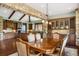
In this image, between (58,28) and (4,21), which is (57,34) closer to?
(58,28)

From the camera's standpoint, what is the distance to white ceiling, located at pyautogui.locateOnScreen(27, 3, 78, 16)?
1896 mm

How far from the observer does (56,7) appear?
1932 mm

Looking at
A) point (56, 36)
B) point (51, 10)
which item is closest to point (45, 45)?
point (56, 36)

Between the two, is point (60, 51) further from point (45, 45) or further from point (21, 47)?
point (21, 47)

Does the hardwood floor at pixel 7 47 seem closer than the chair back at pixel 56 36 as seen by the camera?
Yes

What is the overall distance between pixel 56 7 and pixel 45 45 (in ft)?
2.60

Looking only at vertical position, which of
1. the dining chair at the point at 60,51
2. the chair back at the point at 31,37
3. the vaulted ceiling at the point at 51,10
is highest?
the vaulted ceiling at the point at 51,10

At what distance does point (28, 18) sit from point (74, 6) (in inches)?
36.9

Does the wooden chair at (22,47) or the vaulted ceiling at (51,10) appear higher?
the vaulted ceiling at (51,10)

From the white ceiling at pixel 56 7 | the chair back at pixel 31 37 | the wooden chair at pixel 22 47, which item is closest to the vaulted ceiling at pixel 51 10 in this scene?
the white ceiling at pixel 56 7

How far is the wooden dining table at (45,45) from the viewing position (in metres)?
1.86

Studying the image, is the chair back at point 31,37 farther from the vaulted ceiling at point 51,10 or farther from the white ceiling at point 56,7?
the white ceiling at point 56,7

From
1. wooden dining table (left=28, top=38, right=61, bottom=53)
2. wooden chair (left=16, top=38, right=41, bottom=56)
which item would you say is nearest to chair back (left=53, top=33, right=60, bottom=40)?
wooden dining table (left=28, top=38, right=61, bottom=53)

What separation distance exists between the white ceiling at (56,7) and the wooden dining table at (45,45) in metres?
0.56
